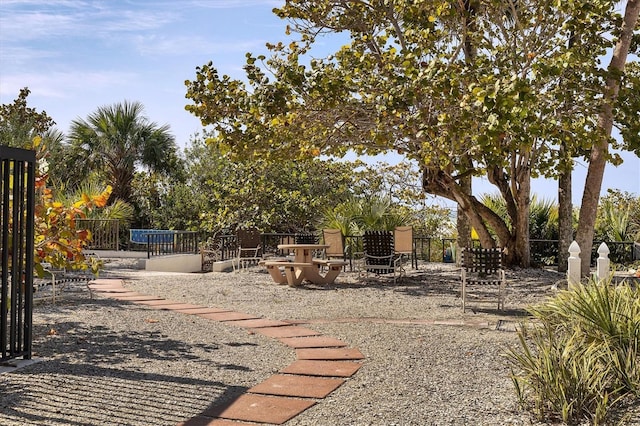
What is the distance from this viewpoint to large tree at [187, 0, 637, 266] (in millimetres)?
10977

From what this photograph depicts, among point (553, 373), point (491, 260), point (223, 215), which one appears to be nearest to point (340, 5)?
point (491, 260)

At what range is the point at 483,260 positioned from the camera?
421 inches

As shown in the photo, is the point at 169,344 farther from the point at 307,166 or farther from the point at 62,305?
the point at 307,166

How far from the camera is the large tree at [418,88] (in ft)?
36.0

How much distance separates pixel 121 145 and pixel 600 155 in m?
17.8

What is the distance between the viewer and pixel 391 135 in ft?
39.9

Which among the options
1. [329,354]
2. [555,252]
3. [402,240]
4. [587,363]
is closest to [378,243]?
[402,240]

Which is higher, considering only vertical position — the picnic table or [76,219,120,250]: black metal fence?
[76,219,120,250]: black metal fence

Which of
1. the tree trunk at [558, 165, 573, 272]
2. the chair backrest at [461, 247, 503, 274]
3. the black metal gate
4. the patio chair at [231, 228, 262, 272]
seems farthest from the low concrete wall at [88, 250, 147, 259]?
the black metal gate

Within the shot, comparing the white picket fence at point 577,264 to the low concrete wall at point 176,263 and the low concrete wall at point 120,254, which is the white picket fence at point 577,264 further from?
the low concrete wall at point 120,254

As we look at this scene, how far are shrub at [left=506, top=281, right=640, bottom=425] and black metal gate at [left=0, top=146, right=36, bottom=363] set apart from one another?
4215mm

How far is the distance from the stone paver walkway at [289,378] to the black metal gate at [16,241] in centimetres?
232

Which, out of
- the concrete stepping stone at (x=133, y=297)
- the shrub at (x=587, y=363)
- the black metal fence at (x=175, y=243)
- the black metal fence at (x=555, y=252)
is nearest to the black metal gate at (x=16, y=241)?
the concrete stepping stone at (x=133, y=297)

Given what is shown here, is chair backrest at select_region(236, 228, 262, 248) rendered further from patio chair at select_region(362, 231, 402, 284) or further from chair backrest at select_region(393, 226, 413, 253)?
chair backrest at select_region(393, 226, 413, 253)
